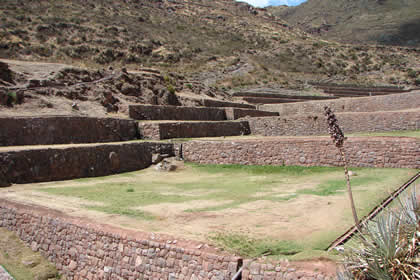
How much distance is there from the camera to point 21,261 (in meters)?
8.10

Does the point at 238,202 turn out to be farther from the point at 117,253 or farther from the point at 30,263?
the point at 30,263

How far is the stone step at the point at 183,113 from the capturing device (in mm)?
19609

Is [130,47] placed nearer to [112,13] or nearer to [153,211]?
[112,13]

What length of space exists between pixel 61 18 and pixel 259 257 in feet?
146

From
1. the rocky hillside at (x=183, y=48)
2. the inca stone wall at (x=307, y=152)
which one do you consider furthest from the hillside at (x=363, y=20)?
the inca stone wall at (x=307, y=152)

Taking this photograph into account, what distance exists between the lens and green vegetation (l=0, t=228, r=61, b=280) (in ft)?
25.2


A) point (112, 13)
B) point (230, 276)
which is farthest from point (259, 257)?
point (112, 13)

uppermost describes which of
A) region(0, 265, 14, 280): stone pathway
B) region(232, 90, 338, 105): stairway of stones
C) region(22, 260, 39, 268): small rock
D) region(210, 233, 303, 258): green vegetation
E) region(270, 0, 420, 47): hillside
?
region(270, 0, 420, 47): hillside

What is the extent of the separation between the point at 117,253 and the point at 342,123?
15.5 m

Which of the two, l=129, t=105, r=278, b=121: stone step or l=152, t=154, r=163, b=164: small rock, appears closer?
l=152, t=154, r=163, b=164: small rock

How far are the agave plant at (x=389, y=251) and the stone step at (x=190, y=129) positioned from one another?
13.4 m

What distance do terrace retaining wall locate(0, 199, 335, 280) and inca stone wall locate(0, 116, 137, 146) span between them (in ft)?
17.7

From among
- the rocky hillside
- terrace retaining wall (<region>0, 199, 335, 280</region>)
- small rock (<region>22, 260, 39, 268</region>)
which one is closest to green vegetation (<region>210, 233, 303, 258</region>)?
terrace retaining wall (<region>0, 199, 335, 280</region>)

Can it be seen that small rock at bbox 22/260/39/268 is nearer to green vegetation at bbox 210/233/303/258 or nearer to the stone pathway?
the stone pathway
